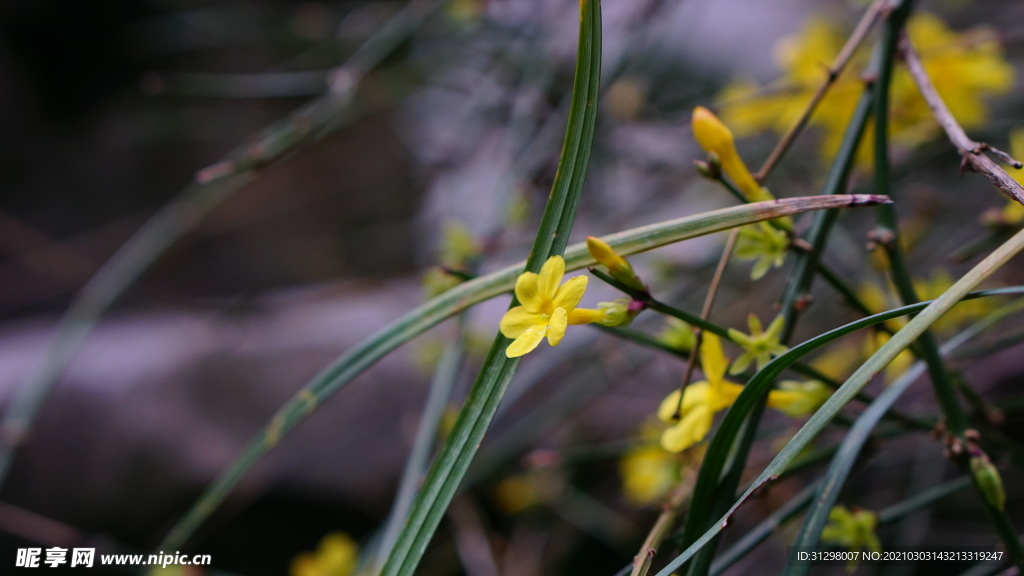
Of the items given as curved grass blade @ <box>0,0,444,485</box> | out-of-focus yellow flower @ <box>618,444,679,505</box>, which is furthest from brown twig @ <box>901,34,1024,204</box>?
curved grass blade @ <box>0,0,444,485</box>

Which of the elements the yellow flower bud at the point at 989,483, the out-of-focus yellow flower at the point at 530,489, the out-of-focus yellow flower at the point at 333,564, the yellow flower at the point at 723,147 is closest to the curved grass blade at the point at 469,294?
the yellow flower at the point at 723,147

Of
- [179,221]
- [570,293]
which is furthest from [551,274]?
[179,221]

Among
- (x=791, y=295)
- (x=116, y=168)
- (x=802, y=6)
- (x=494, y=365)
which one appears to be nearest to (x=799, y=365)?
(x=791, y=295)

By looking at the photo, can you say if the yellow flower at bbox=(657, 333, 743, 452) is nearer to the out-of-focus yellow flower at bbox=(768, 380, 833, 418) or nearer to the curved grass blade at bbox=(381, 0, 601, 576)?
the out-of-focus yellow flower at bbox=(768, 380, 833, 418)

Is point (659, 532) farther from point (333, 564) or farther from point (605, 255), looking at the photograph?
point (333, 564)

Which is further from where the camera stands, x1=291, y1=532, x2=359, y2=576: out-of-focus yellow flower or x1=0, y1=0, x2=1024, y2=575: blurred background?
x1=0, y1=0, x2=1024, y2=575: blurred background

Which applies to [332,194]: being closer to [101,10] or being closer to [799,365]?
[101,10]

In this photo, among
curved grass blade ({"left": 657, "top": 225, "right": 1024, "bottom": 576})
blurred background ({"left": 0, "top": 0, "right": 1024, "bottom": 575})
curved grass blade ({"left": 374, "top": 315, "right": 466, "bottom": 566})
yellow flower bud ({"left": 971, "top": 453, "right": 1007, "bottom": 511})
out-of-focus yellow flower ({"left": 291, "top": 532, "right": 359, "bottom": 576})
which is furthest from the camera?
blurred background ({"left": 0, "top": 0, "right": 1024, "bottom": 575})
